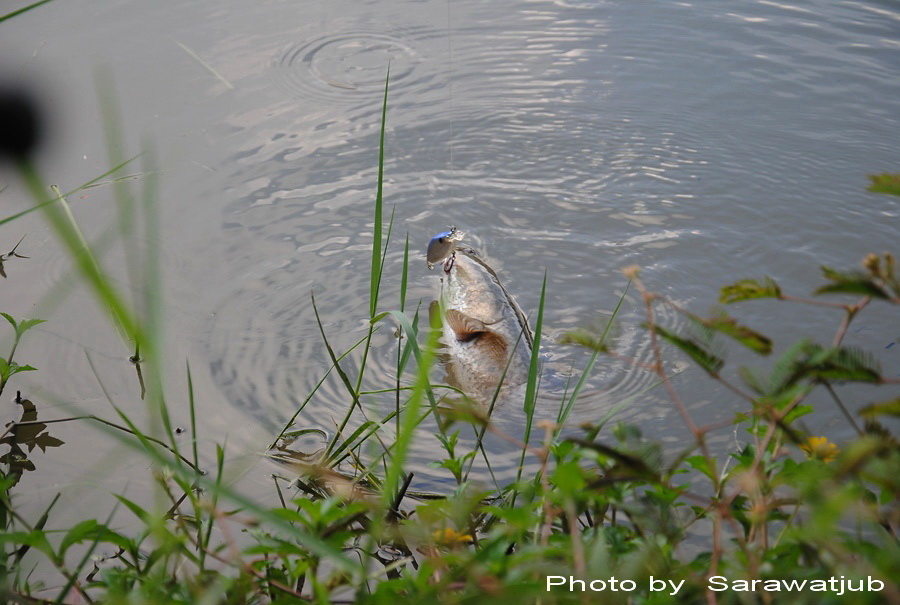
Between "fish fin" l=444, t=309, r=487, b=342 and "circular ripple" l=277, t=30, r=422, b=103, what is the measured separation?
2.41 metres

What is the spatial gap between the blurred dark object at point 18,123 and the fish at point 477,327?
73.6 inches

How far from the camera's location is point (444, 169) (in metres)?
5.01

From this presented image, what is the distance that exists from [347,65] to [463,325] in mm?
2967

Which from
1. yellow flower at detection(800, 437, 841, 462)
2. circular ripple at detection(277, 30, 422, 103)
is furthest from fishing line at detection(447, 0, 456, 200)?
yellow flower at detection(800, 437, 841, 462)

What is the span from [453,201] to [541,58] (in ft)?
6.18

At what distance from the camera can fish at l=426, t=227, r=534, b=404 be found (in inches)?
137

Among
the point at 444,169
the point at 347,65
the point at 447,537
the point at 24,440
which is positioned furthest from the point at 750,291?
the point at 347,65

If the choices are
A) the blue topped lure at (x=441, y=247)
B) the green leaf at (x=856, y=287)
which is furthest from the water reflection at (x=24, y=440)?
the green leaf at (x=856, y=287)

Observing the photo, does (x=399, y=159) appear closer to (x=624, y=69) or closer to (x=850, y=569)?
(x=624, y=69)

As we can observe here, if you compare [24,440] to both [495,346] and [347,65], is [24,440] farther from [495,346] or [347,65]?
[347,65]

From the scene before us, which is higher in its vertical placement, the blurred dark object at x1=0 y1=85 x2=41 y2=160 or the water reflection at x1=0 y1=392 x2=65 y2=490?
the blurred dark object at x1=0 y1=85 x2=41 y2=160

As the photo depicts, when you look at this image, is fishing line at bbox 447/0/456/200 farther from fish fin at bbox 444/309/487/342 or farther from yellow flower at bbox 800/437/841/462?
yellow flower at bbox 800/437/841/462

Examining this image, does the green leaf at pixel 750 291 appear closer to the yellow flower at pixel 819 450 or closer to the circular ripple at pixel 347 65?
the yellow flower at pixel 819 450

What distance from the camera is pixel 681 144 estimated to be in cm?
512
